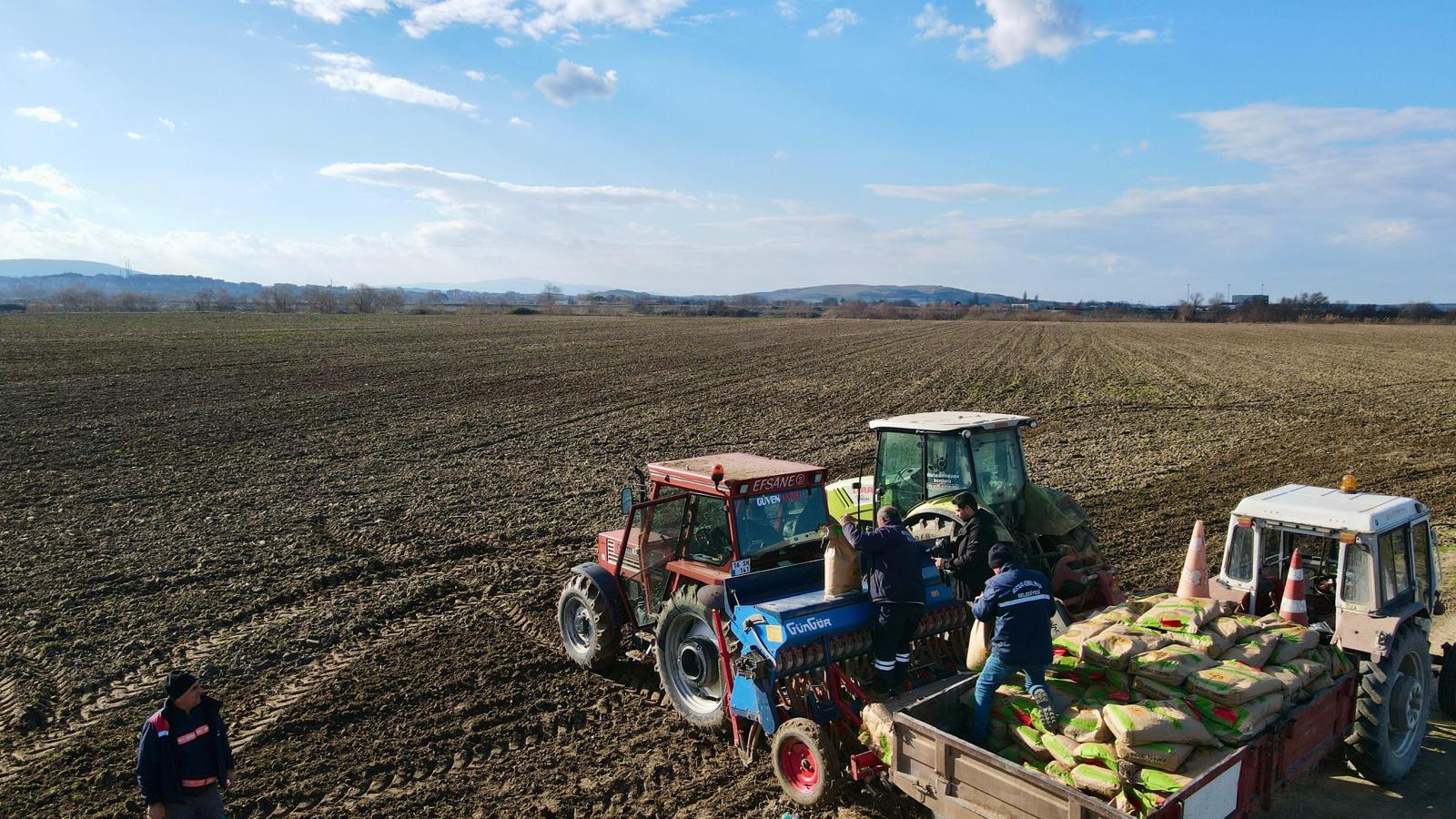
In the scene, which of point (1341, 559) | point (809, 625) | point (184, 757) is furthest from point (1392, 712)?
point (184, 757)

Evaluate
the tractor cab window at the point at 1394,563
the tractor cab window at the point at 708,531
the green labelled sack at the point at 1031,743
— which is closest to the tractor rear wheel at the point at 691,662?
the tractor cab window at the point at 708,531

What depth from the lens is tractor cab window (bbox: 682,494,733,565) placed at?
7156 millimetres

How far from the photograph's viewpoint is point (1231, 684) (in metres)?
4.97

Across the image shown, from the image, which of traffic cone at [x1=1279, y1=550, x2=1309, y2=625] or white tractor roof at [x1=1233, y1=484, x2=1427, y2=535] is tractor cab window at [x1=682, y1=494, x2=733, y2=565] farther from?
traffic cone at [x1=1279, y1=550, x2=1309, y2=625]

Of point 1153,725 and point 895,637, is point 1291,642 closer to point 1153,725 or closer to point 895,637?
point 1153,725

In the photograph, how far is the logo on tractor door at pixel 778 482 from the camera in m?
7.11

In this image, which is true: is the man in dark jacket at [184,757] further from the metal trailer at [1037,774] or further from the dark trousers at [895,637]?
the dark trousers at [895,637]

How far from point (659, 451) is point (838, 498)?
836cm

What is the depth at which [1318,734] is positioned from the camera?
17.9 ft

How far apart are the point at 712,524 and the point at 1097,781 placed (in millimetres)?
3520

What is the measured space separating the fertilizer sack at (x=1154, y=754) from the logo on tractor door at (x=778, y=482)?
10.8ft

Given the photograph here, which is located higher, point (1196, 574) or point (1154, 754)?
point (1196, 574)

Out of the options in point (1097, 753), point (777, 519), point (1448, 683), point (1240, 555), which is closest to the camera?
point (1097, 753)

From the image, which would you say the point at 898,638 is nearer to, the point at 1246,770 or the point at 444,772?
the point at 1246,770
